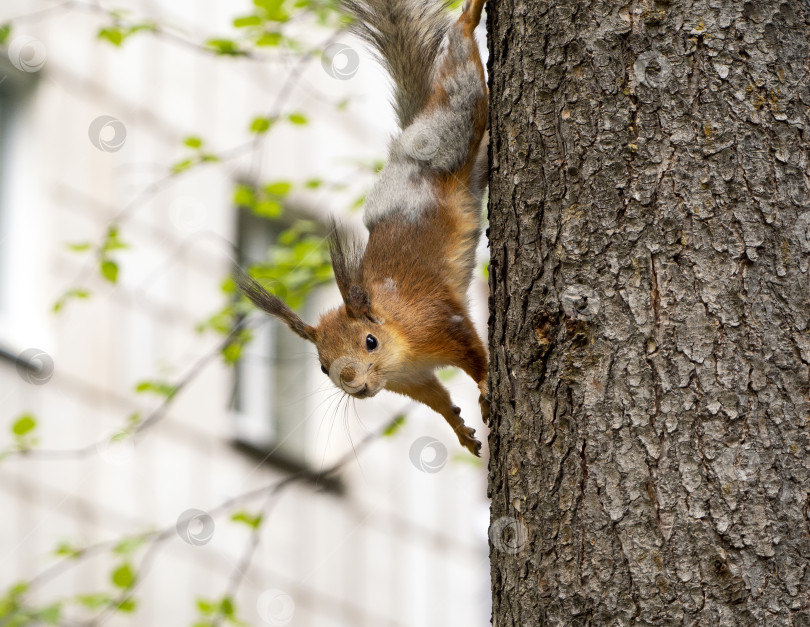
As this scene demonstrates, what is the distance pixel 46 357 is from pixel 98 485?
931 mm

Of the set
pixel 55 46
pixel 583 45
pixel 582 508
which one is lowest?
pixel 582 508

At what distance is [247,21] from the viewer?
3.29 metres

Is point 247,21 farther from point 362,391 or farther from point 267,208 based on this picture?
point 362,391

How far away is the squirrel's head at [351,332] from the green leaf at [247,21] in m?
1.01

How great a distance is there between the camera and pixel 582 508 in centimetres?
151

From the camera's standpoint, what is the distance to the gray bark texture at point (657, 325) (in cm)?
143

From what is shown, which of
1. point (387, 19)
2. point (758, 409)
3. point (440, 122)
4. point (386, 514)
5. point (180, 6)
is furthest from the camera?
point (386, 514)

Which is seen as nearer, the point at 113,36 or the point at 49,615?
the point at 113,36

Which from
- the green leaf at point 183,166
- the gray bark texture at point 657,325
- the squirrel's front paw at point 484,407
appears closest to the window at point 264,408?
the green leaf at point 183,166

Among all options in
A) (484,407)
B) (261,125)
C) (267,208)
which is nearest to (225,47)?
(261,125)

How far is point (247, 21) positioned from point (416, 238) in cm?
120

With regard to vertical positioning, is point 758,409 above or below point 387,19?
below

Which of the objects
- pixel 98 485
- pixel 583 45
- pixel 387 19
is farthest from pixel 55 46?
pixel 583 45

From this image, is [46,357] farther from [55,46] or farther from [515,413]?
[515,413]
